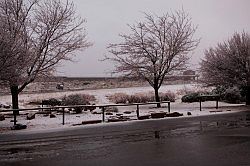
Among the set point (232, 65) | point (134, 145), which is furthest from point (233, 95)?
point (134, 145)

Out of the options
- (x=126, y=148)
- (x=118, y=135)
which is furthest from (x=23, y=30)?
(x=126, y=148)

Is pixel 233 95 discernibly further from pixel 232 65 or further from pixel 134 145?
pixel 134 145

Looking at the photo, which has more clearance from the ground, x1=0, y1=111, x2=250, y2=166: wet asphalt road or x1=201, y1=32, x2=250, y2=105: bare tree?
x1=201, y1=32, x2=250, y2=105: bare tree

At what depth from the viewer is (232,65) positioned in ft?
85.2

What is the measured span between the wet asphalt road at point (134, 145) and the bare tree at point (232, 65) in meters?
10.4

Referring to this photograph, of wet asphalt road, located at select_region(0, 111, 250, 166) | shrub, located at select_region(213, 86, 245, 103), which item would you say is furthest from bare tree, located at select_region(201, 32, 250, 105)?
wet asphalt road, located at select_region(0, 111, 250, 166)

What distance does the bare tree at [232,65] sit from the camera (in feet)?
84.9

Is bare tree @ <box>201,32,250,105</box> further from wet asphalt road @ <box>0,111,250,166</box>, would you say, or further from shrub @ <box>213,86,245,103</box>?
wet asphalt road @ <box>0,111,250,166</box>

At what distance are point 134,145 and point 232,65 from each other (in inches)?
671

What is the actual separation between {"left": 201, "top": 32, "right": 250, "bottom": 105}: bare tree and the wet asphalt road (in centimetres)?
1042

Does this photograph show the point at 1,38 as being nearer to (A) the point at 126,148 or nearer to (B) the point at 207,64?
(A) the point at 126,148

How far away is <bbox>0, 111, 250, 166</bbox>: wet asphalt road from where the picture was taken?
8.86 m

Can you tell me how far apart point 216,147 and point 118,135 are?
421 cm

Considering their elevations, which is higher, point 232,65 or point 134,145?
point 232,65
